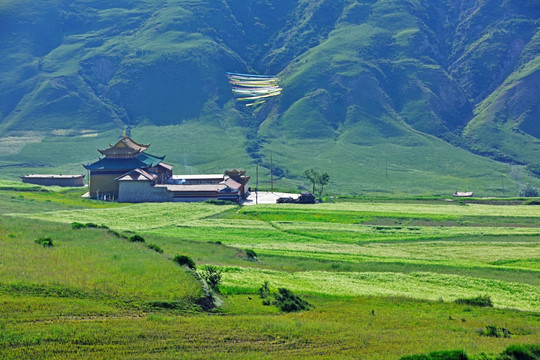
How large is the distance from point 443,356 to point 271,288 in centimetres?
1519

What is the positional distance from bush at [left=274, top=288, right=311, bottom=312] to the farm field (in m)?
0.69

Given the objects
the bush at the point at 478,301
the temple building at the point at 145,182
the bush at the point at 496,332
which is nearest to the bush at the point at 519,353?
the bush at the point at 496,332

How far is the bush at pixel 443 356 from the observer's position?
71.5 feet

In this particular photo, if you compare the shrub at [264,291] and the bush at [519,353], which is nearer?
the bush at [519,353]

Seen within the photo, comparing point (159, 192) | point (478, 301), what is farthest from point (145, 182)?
point (478, 301)

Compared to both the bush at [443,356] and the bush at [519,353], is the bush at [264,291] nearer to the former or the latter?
the bush at [443,356]

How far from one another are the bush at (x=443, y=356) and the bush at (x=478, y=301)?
1444cm

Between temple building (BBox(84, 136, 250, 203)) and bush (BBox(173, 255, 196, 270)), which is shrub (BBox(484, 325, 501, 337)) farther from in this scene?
temple building (BBox(84, 136, 250, 203))

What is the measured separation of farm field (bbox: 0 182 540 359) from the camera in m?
23.6

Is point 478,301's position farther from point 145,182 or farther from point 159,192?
point 145,182

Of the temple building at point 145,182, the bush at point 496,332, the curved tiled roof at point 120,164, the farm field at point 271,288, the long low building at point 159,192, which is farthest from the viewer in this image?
the curved tiled roof at point 120,164

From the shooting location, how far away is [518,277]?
46.4 metres

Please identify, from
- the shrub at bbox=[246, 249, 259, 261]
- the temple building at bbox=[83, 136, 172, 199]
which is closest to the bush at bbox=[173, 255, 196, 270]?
the shrub at bbox=[246, 249, 259, 261]

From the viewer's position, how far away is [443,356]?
869 inches
